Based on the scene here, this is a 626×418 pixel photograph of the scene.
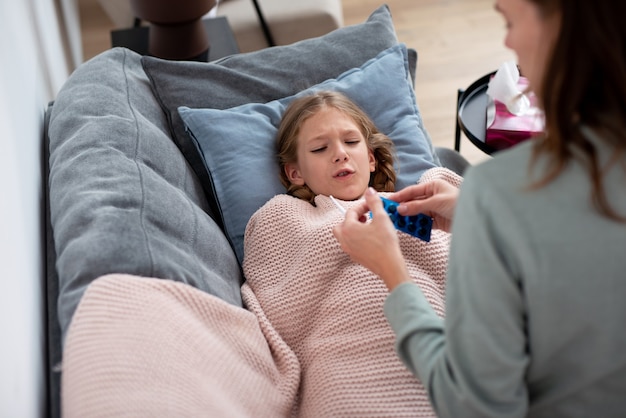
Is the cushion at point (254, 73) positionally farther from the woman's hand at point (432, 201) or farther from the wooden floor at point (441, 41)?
the wooden floor at point (441, 41)

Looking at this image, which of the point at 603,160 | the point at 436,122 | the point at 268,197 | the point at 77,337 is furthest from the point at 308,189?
the point at 436,122

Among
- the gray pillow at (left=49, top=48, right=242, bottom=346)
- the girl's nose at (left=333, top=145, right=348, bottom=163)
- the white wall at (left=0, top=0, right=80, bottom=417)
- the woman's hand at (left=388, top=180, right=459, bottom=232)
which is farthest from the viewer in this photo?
the girl's nose at (left=333, top=145, right=348, bottom=163)

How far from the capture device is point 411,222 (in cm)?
137

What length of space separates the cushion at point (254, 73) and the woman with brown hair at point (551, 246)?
3.32 ft

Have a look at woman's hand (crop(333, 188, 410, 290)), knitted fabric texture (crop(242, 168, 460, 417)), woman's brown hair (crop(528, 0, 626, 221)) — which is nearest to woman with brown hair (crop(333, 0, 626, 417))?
woman's brown hair (crop(528, 0, 626, 221))

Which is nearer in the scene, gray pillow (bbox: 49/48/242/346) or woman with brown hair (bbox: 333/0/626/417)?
woman with brown hair (bbox: 333/0/626/417)

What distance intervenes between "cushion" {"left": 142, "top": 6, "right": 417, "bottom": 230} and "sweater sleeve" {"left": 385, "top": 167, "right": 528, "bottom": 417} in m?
0.96

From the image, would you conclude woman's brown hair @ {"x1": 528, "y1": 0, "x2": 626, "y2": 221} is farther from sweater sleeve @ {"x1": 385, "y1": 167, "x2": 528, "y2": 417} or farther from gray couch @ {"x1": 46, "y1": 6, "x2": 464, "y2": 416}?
gray couch @ {"x1": 46, "y1": 6, "x2": 464, "y2": 416}

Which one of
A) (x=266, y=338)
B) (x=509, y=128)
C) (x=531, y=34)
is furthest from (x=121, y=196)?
(x=509, y=128)

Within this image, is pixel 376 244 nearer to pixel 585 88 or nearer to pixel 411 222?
pixel 411 222

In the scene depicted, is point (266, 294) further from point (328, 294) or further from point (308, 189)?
point (308, 189)

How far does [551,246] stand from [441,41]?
2948 mm

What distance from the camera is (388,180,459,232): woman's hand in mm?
1338

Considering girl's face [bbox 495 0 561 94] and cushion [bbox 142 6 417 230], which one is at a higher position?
girl's face [bbox 495 0 561 94]
